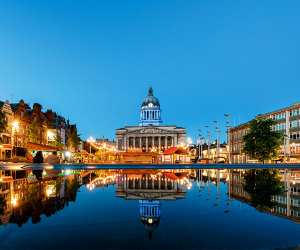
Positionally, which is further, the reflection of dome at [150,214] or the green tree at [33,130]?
the green tree at [33,130]

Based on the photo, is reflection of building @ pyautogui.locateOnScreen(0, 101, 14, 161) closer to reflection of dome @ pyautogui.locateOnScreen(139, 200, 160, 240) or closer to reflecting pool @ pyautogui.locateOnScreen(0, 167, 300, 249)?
reflecting pool @ pyautogui.locateOnScreen(0, 167, 300, 249)

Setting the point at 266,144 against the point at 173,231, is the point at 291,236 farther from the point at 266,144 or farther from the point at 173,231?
the point at 266,144

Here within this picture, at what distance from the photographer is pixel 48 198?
18.5m

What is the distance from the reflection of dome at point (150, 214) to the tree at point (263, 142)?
71582 millimetres

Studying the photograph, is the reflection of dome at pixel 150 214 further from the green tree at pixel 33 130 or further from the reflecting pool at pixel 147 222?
the green tree at pixel 33 130

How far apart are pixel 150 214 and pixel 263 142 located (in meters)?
74.5

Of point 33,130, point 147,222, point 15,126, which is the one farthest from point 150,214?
point 33,130

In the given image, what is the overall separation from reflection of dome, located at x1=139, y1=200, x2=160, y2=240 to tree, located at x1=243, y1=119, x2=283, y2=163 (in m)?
71.6

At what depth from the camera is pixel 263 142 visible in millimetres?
84062

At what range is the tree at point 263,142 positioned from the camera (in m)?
84.1

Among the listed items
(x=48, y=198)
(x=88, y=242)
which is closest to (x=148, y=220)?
(x=88, y=242)

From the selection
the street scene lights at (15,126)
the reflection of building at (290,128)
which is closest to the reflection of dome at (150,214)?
the street scene lights at (15,126)

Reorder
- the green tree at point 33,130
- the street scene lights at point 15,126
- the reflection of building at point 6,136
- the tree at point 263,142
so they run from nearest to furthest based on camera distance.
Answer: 1. the street scene lights at point 15,126
2. the reflection of building at point 6,136
3. the tree at point 263,142
4. the green tree at point 33,130

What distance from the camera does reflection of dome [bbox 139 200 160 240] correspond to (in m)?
11.6
